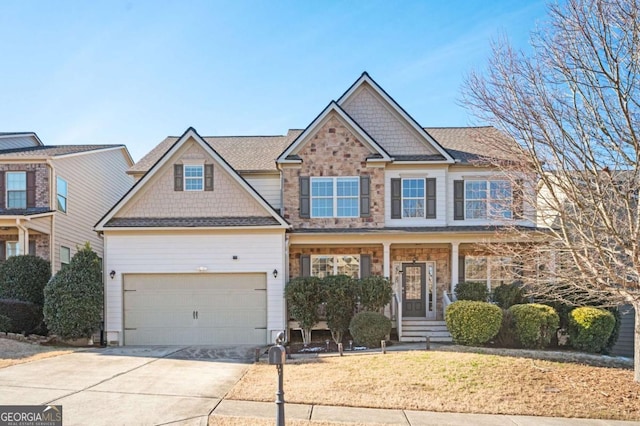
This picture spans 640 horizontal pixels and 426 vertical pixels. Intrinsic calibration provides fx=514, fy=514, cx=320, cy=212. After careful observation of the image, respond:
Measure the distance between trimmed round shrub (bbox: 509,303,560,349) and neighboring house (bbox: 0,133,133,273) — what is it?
16.2m

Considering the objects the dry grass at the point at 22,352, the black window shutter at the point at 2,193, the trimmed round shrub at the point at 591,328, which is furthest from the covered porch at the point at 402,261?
the black window shutter at the point at 2,193

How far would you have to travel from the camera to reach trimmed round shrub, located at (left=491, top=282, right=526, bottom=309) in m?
16.0

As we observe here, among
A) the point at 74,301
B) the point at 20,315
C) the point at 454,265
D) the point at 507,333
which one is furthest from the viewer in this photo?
the point at 454,265

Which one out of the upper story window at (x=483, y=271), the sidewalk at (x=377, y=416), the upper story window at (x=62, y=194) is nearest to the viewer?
the sidewalk at (x=377, y=416)

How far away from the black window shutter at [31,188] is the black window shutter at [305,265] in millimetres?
10318

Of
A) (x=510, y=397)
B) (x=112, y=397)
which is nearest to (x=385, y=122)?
(x=510, y=397)

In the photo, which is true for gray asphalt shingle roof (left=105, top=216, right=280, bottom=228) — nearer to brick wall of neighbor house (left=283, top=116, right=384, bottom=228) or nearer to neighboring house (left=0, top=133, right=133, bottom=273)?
brick wall of neighbor house (left=283, top=116, right=384, bottom=228)

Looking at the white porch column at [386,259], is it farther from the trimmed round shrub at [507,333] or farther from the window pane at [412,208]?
the trimmed round shrub at [507,333]

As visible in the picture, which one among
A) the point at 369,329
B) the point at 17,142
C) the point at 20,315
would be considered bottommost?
the point at 369,329

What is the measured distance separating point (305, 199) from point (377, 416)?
10.4 meters

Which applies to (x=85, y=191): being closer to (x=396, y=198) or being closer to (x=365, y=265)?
(x=365, y=265)

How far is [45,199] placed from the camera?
1927cm

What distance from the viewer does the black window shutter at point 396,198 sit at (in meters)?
17.9

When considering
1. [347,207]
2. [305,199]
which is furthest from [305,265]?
[347,207]
